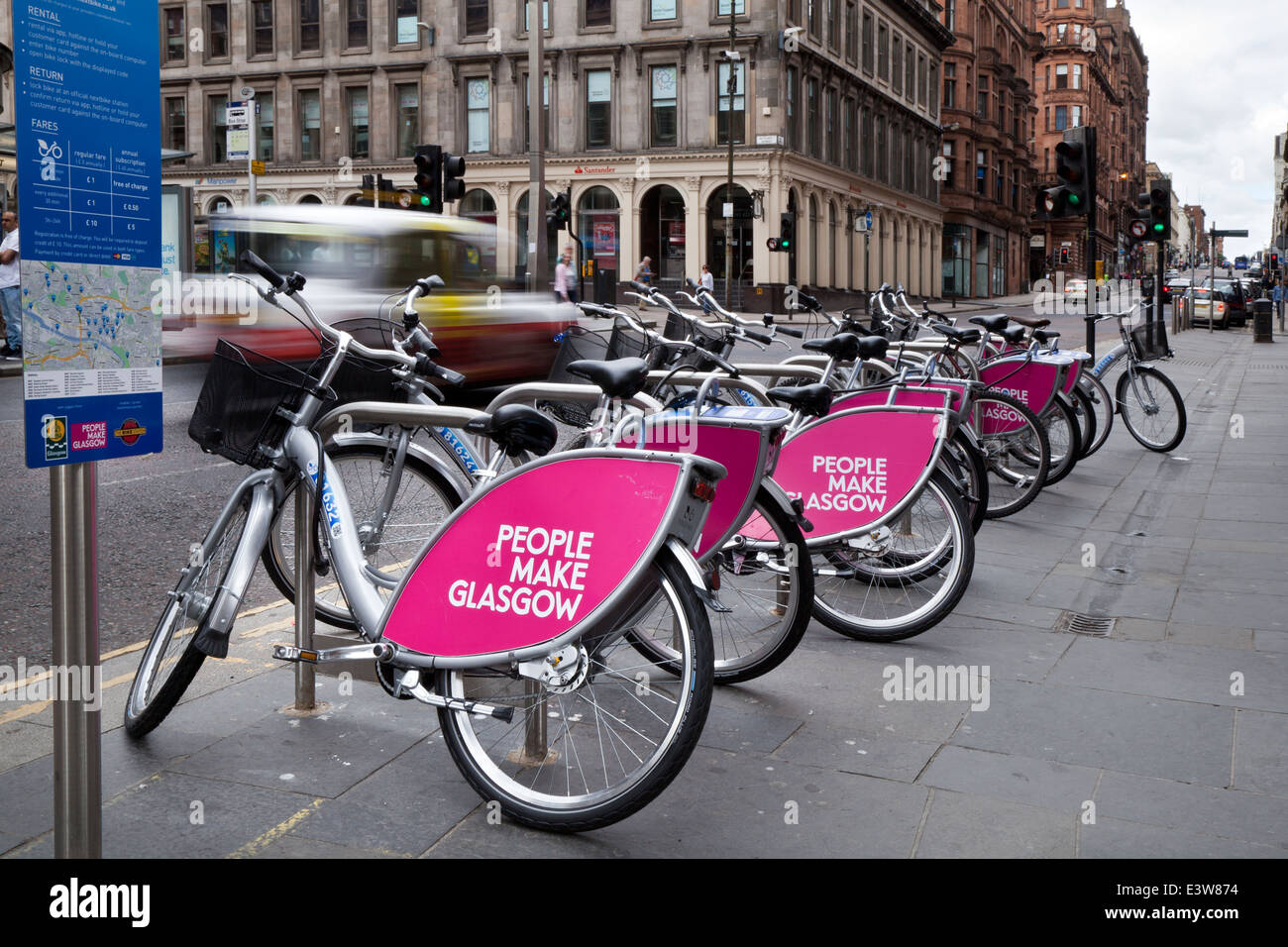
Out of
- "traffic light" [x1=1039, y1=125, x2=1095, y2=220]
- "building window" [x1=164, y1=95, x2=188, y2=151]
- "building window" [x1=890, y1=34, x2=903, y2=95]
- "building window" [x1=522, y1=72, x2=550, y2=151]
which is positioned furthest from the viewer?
"building window" [x1=890, y1=34, x2=903, y2=95]

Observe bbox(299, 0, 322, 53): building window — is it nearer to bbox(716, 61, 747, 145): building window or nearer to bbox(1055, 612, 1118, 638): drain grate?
bbox(716, 61, 747, 145): building window

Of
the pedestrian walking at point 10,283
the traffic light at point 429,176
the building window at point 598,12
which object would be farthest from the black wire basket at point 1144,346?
the building window at point 598,12

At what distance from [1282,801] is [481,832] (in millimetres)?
2097

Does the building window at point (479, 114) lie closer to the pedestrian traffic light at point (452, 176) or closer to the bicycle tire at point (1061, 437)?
the pedestrian traffic light at point (452, 176)

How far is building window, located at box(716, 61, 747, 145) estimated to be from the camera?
142ft

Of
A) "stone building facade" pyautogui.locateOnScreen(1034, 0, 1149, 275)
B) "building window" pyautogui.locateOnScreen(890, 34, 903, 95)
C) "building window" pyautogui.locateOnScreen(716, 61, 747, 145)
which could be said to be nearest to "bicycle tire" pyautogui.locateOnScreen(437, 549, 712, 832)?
"building window" pyautogui.locateOnScreen(716, 61, 747, 145)

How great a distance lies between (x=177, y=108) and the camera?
50062 mm

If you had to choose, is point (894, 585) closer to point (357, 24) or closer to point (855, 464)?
point (855, 464)

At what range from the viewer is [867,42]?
175ft

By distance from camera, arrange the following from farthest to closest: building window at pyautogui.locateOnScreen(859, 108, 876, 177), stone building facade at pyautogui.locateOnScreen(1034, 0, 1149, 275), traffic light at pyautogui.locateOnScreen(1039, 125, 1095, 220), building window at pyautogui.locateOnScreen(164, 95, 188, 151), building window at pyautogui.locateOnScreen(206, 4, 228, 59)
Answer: stone building facade at pyautogui.locateOnScreen(1034, 0, 1149, 275)
building window at pyautogui.locateOnScreen(859, 108, 876, 177)
building window at pyautogui.locateOnScreen(164, 95, 188, 151)
building window at pyautogui.locateOnScreen(206, 4, 228, 59)
traffic light at pyautogui.locateOnScreen(1039, 125, 1095, 220)

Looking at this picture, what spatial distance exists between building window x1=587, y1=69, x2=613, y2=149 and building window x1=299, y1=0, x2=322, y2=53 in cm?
1052

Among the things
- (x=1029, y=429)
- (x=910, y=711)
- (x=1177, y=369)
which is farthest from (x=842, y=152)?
(x=910, y=711)

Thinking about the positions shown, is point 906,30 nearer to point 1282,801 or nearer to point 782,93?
point 782,93

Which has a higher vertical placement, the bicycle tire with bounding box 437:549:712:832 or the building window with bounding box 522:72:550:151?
the building window with bounding box 522:72:550:151
